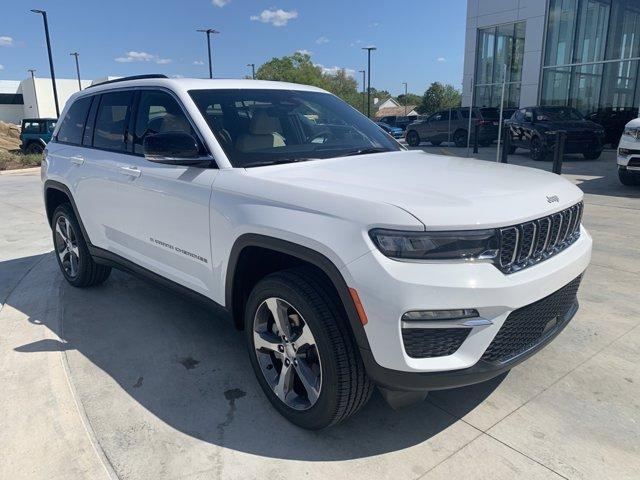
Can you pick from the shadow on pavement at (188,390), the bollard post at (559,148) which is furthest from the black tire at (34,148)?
the bollard post at (559,148)

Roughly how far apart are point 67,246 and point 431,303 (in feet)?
13.4

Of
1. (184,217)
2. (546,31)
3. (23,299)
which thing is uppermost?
(546,31)

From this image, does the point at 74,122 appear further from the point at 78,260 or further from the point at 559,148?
the point at 559,148

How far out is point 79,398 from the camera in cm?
311

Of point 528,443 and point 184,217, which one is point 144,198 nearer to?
point 184,217

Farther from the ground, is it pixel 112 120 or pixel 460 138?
pixel 112 120

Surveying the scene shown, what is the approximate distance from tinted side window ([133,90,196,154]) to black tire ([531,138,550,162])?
43.7 ft

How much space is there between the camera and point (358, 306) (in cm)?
223

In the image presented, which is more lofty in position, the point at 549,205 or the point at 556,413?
the point at 549,205

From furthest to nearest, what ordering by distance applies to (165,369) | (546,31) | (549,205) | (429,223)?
(546,31)
(165,369)
(549,205)
(429,223)


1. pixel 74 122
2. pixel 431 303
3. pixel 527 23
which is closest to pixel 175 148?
pixel 431 303

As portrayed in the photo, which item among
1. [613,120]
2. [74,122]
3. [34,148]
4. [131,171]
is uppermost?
[74,122]

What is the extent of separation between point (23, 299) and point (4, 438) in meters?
2.42

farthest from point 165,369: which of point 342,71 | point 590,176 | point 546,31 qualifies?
point 342,71
